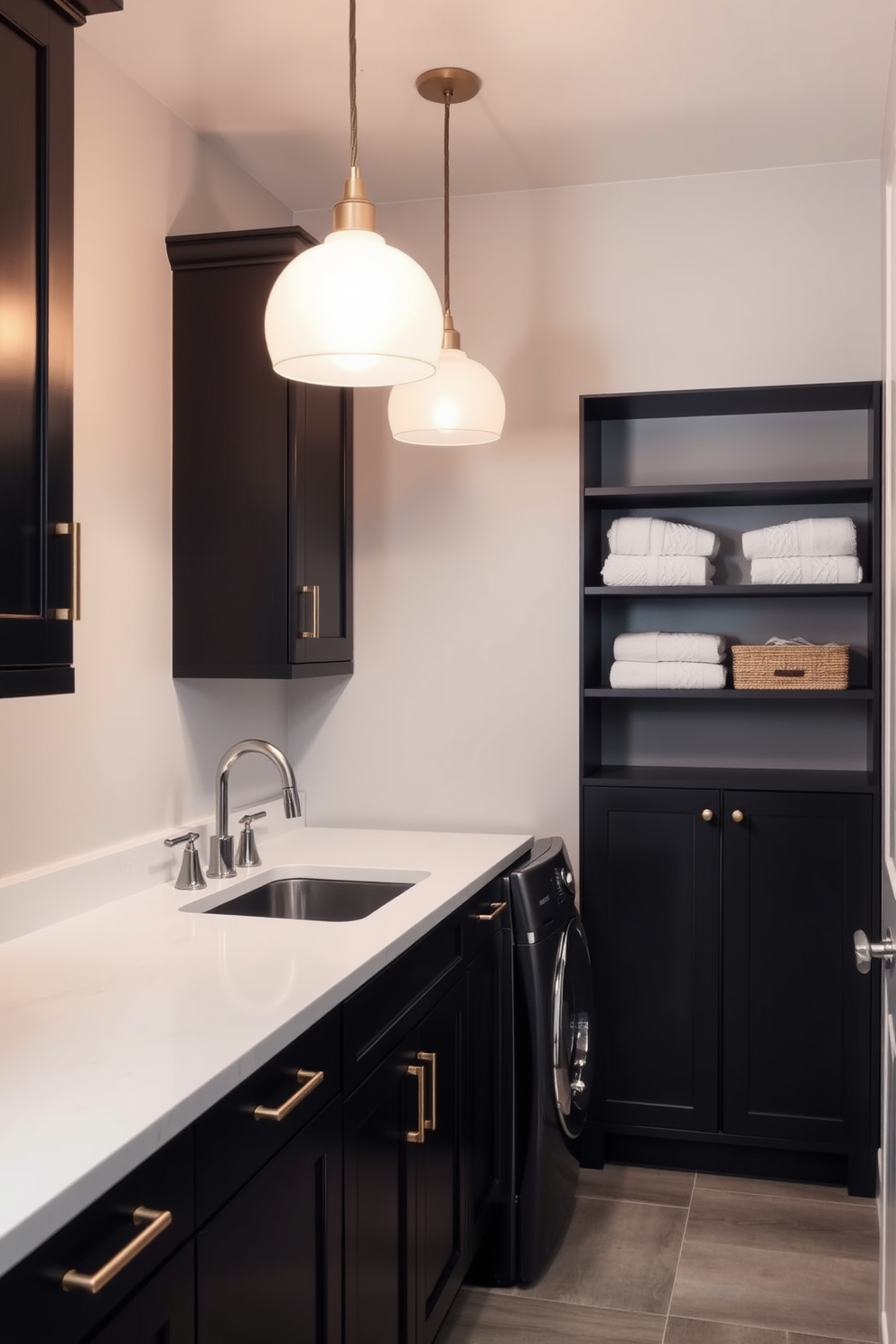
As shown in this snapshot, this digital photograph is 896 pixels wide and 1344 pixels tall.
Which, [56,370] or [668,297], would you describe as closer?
[56,370]

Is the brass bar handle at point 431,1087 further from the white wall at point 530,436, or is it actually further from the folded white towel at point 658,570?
the folded white towel at point 658,570

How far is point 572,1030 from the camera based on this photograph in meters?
2.86

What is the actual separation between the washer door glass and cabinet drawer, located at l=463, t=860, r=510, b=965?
0.59ft

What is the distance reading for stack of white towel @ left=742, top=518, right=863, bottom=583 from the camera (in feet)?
9.71

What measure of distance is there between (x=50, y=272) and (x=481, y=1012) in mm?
1772

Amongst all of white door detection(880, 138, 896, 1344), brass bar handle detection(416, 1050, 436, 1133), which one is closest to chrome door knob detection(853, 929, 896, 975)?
white door detection(880, 138, 896, 1344)

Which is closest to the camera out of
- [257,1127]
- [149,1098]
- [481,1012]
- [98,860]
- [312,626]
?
[149,1098]

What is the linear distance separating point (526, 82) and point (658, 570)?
121 cm

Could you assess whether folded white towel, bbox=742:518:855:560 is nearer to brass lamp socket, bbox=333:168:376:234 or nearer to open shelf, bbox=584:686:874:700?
open shelf, bbox=584:686:874:700

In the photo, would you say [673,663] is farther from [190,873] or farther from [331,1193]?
[331,1193]

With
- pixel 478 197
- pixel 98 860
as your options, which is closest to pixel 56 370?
pixel 98 860

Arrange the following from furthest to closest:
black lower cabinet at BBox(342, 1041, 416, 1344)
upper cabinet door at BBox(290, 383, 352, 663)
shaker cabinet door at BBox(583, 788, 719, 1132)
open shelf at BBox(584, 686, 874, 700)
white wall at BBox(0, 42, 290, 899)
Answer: shaker cabinet door at BBox(583, 788, 719, 1132) < open shelf at BBox(584, 686, 874, 700) < upper cabinet door at BBox(290, 383, 352, 663) < white wall at BBox(0, 42, 290, 899) < black lower cabinet at BBox(342, 1041, 416, 1344)

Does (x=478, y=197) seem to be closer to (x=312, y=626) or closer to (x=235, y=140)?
(x=235, y=140)

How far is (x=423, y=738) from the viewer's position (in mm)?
3408
